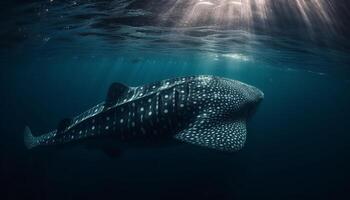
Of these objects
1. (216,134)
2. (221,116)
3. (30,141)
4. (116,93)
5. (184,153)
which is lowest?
(184,153)

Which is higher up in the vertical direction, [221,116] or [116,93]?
[116,93]

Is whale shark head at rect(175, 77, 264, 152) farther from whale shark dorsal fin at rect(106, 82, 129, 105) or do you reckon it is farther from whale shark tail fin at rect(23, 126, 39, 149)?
whale shark tail fin at rect(23, 126, 39, 149)

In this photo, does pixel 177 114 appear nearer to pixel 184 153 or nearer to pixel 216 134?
pixel 216 134

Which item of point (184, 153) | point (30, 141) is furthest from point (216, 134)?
point (184, 153)

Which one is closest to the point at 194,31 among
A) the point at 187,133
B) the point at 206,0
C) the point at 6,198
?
the point at 206,0

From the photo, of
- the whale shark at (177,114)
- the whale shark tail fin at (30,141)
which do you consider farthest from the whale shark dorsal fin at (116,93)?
the whale shark tail fin at (30,141)

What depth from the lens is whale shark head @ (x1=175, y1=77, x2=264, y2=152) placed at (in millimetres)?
5902

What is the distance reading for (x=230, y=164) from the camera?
14.4 m

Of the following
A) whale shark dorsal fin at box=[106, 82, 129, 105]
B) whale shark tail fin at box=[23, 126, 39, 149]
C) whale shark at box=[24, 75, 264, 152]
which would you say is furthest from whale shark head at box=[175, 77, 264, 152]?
whale shark tail fin at box=[23, 126, 39, 149]

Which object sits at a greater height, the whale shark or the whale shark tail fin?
the whale shark

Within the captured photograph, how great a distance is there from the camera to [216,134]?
607 cm

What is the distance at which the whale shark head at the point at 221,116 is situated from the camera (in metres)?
5.90

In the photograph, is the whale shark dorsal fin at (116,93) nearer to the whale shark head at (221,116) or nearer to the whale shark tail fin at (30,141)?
the whale shark head at (221,116)

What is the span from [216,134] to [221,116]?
22.1 inches
